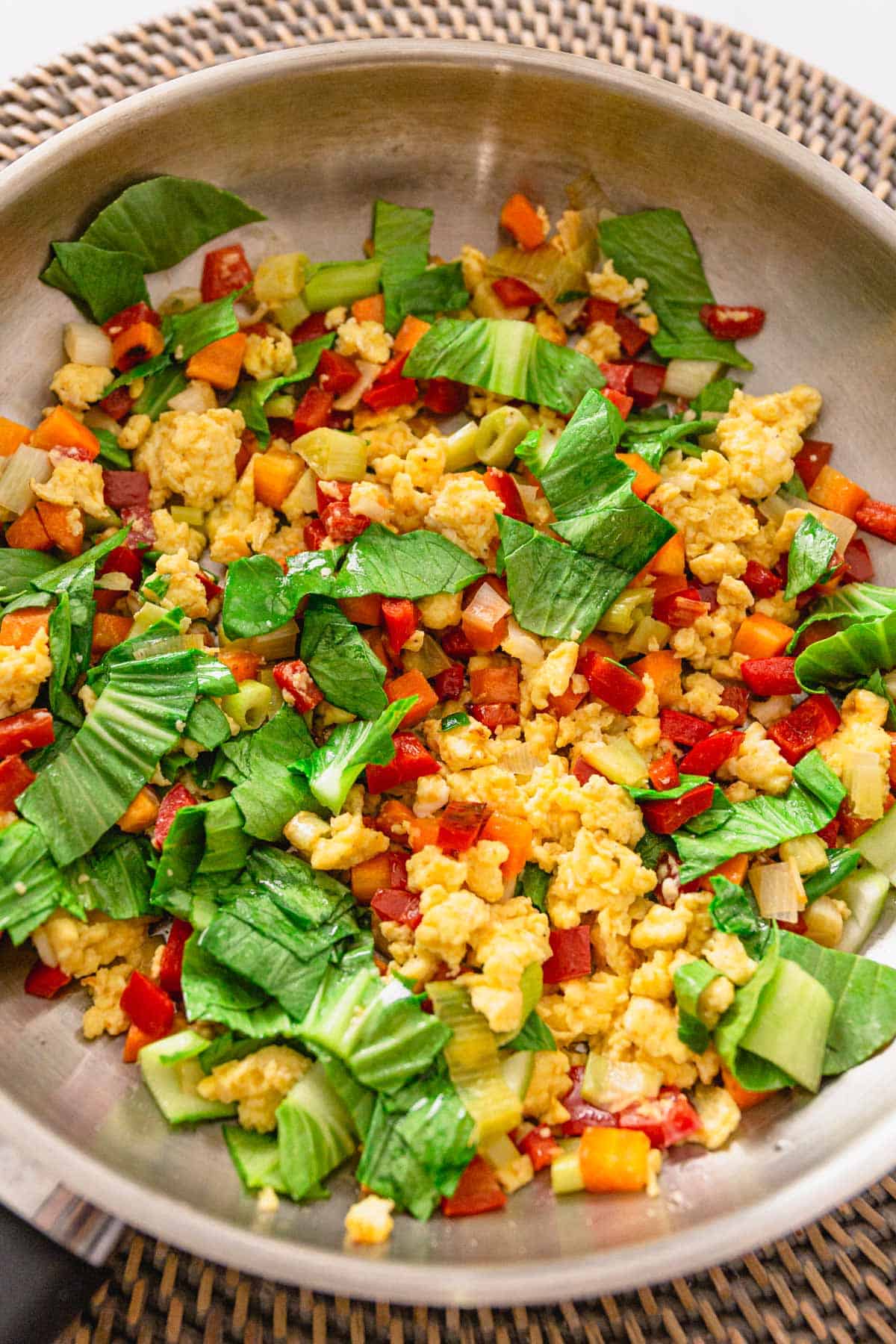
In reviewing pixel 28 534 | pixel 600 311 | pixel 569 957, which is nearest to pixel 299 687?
pixel 28 534

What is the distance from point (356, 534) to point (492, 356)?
0.70 m

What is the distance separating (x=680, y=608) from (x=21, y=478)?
1899 mm

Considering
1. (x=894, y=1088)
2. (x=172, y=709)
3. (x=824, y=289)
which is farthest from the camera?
(x=824, y=289)

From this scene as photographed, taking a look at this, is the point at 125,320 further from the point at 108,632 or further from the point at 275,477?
the point at 108,632

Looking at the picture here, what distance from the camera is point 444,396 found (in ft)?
11.4

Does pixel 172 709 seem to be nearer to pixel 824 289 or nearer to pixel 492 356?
→ pixel 492 356

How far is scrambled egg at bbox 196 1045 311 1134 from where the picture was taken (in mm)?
2604

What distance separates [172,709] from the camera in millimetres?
2910

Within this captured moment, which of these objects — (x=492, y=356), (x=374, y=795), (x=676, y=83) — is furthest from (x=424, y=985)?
(x=676, y=83)

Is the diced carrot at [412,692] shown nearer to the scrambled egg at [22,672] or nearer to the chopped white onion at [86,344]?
the scrambled egg at [22,672]

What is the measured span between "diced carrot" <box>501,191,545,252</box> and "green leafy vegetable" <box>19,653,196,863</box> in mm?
1733

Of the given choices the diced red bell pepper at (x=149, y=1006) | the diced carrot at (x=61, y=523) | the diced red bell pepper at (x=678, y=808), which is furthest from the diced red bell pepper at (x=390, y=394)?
the diced red bell pepper at (x=149, y=1006)

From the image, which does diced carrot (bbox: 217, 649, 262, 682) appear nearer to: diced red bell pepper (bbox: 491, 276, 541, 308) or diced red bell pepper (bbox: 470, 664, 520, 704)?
diced red bell pepper (bbox: 470, 664, 520, 704)

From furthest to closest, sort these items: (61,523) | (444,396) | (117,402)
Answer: (444,396), (117,402), (61,523)
